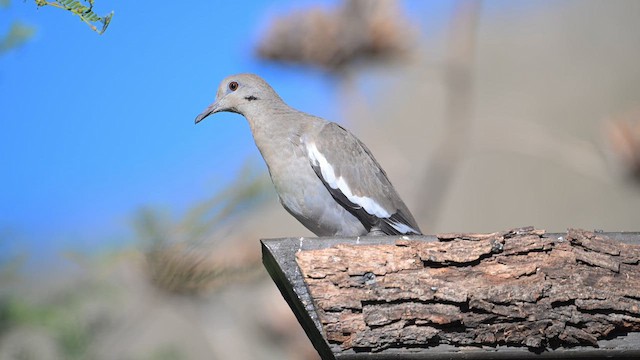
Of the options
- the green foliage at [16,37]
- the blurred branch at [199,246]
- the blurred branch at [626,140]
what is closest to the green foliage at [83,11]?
the green foliage at [16,37]

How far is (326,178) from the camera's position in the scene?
9.42ft

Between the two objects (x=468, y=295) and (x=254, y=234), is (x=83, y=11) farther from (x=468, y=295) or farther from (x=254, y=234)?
(x=254, y=234)

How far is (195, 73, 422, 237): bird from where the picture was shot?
2859 mm

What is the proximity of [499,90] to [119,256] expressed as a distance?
1523 centimetres

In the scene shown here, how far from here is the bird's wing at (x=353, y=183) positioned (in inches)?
113

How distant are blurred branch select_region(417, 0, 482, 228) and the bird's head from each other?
1.92 metres

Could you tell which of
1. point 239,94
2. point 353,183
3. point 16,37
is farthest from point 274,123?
point 16,37

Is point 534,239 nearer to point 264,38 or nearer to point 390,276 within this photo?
point 390,276

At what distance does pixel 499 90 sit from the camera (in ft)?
56.8

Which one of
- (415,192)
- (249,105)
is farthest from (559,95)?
(249,105)

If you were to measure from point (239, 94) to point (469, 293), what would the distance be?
1692 mm

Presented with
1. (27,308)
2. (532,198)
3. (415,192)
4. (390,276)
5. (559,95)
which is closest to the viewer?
(390,276)

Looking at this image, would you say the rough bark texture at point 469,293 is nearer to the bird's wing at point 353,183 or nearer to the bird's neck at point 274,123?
the bird's wing at point 353,183

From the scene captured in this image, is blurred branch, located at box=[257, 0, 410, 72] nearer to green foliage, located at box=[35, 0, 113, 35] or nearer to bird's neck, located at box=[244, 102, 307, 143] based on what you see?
bird's neck, located at box=[244, 102, 307, 143]
